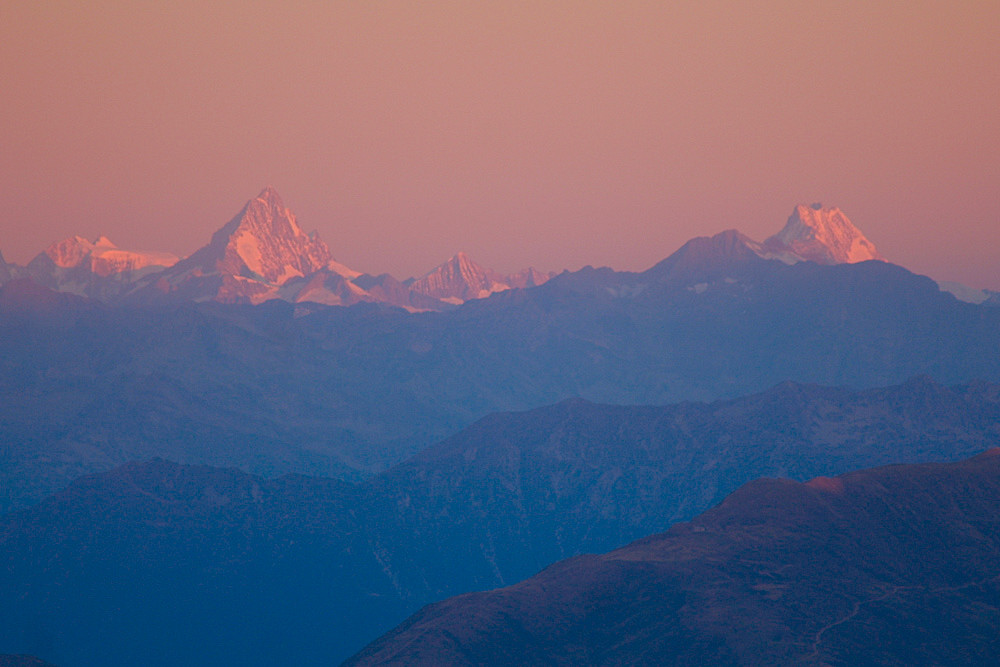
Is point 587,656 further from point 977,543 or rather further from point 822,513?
point 977,543

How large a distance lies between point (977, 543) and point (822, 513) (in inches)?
747

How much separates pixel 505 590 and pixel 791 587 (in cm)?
3359

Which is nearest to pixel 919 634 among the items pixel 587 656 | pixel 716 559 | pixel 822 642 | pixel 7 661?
pixel 822 642

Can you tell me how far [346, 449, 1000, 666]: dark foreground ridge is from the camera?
5851 inches

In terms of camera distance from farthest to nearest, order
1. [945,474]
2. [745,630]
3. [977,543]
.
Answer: [945,474] → [977,543] → [745,630]

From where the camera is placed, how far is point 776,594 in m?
158

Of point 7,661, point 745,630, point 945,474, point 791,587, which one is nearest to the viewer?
point 7,661

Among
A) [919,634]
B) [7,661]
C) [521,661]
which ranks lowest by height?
[919,634]

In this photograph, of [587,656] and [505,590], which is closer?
[587,656]

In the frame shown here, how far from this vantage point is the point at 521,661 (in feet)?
494

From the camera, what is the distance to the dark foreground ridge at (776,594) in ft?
488

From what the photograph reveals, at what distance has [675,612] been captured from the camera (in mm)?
155250

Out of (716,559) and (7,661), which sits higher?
(7,661)

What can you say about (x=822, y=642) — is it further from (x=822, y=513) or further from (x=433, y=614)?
(x=433, y=614)
